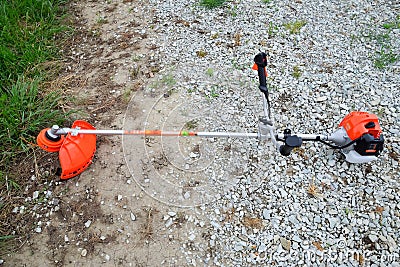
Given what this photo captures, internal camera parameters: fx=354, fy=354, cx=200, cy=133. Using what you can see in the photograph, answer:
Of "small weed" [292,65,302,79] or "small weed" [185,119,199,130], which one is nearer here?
"small weed" [185,119,199,130]

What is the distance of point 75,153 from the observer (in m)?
3.38

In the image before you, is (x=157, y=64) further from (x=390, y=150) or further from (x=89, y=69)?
(x=390, y=150)

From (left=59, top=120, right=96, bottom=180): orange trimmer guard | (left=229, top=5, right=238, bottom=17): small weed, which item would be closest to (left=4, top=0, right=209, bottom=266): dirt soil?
(left=59, top=120, right=96, bottom=180): orange trimmer guard

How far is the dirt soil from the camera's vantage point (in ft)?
9.99

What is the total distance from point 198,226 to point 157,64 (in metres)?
2.22

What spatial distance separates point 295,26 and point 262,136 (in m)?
2.43

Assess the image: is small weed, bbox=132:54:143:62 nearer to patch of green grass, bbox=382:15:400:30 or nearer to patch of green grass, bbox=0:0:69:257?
patch of green grass, bbox=0:0:69:257

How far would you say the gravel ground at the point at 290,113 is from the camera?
3.07m

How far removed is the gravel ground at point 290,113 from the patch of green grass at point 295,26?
3 cm

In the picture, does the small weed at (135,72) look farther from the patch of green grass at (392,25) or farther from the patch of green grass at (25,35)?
the patch of green grass at (392,25)

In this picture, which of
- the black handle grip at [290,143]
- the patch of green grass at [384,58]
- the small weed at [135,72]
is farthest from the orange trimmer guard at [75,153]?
the patch of green grass at [384,58]

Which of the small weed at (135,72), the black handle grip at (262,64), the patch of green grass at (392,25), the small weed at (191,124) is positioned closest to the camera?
the black handle grip at (262,64)

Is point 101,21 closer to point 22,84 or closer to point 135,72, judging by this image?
point 135,72

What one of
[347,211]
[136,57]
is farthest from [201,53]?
[347,211]
